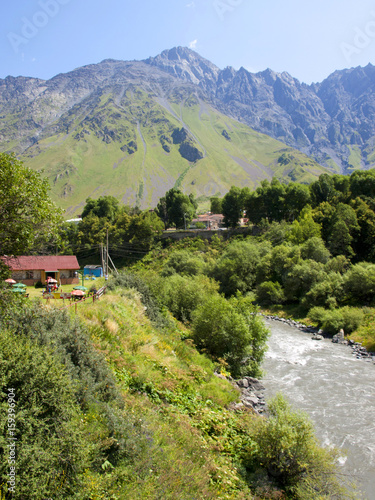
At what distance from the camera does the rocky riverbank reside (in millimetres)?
27431

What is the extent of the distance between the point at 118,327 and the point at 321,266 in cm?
3575

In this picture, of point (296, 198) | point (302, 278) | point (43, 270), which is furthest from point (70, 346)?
point (296, 198)

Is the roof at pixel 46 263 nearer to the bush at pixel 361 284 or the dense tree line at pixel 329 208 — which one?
the bush at pixel 361 284

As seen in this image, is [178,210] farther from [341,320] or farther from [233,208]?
[341,320]

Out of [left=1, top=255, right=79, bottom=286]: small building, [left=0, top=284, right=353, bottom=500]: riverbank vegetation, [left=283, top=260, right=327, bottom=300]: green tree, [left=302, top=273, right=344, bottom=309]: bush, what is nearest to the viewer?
[left=0, top=284, right=353, bottom=500]: riverbank vegetation

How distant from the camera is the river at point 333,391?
13.9m

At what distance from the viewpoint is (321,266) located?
44500 mm

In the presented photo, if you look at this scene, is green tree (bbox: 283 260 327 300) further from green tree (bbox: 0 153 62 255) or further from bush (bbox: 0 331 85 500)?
bush (bbox: 0 331 85 500)

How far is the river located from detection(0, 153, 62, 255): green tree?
599 inches

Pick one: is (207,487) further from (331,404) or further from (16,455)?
(331,404)

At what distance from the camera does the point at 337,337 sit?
3281 centimetres

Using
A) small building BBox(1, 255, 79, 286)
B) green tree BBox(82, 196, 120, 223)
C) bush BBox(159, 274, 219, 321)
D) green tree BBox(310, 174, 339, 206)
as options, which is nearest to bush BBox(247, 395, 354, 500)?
bush BBox(159, 274, 219, 321)

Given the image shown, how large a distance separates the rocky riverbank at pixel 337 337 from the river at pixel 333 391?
0.75 m

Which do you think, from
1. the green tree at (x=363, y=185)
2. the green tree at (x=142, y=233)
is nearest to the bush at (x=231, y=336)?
the green tree at (x=363, y=185)
